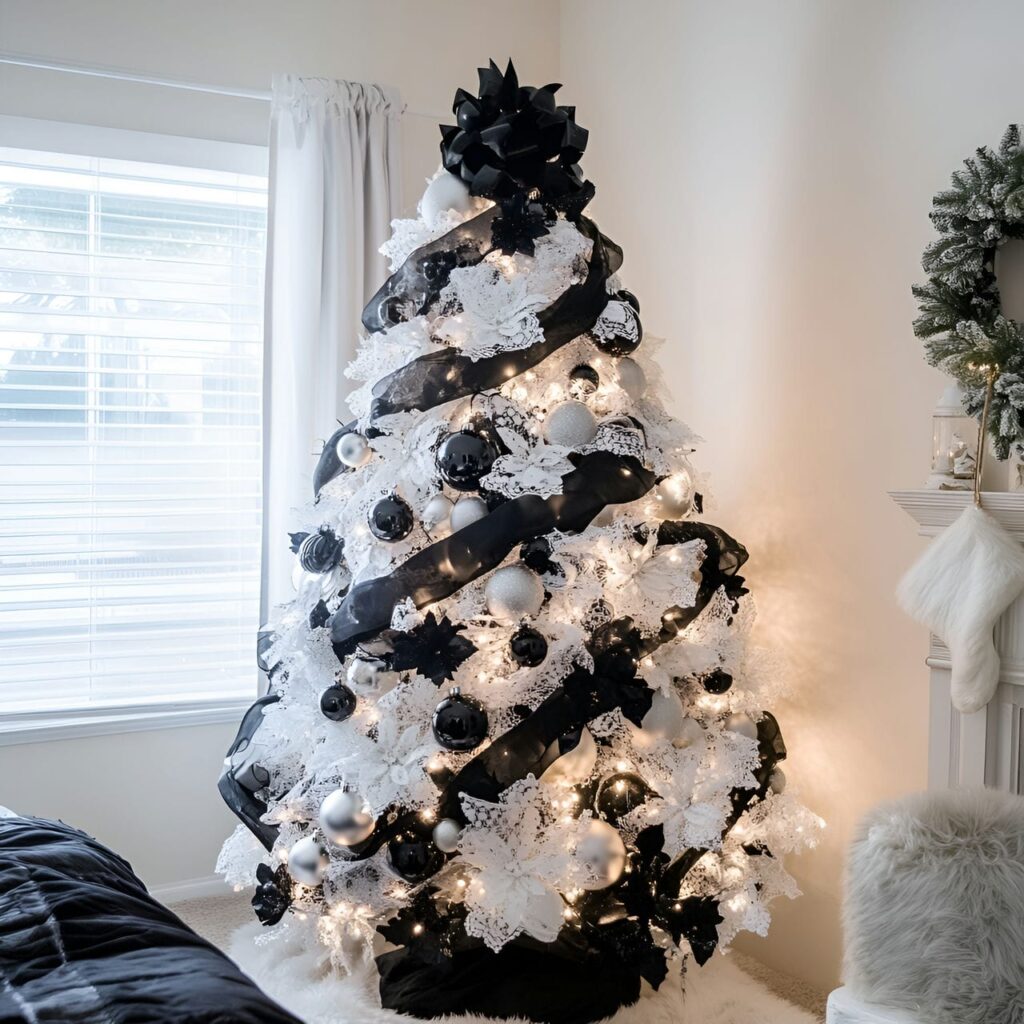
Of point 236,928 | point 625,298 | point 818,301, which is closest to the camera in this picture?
point 625,298

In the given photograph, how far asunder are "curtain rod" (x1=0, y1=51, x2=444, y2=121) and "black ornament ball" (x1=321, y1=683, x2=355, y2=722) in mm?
1919

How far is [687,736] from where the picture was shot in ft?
7.30

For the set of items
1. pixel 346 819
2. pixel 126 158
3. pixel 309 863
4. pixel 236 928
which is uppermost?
pixel 126 158

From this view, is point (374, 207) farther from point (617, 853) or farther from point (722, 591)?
point (617, 853)

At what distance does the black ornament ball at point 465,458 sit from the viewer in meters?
2.05

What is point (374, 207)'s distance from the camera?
3.13m

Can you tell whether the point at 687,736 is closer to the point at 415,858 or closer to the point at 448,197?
the point at 415,858

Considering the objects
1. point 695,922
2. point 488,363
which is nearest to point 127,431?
point 488,363

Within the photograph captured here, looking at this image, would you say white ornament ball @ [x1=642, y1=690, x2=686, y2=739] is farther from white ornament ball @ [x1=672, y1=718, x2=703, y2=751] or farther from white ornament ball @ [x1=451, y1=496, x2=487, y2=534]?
white ornament ball @ [x1=451, y1=496, x2=487, y2=534]

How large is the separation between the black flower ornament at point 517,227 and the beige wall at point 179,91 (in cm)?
122

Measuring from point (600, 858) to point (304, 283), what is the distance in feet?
6.16

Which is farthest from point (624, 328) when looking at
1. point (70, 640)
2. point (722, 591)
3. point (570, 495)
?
point (70, 640)

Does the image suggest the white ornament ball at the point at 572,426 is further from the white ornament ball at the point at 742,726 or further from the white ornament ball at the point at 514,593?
the white ornament ball at the point at 742,726

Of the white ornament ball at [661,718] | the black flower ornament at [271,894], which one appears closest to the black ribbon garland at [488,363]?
the white ornament ball at [661,718]
